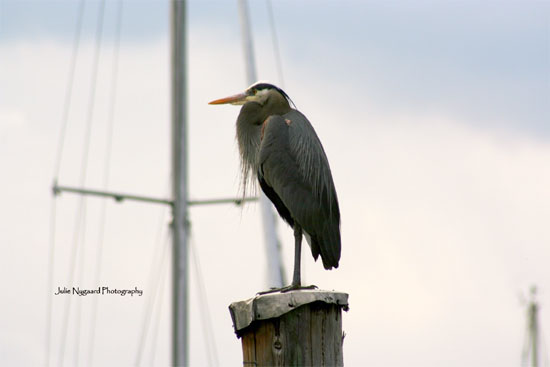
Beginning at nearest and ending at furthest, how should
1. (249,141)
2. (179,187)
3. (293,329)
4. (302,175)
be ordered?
(293,329)
(302,175)
(249,141)
(179,187)

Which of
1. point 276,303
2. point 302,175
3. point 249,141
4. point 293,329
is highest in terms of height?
point 249,141

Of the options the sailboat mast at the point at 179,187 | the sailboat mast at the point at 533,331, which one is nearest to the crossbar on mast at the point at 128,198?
the sailboat mast at the point at 179,187

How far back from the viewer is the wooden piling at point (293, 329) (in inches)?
225

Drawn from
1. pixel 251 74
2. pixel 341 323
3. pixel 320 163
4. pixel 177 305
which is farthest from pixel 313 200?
pixel 251 74

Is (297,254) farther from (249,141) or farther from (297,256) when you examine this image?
(249,141)

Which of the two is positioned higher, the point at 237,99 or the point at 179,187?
the point at 179,187

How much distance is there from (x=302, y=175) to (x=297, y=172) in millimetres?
56

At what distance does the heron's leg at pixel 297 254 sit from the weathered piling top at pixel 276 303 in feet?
5.92

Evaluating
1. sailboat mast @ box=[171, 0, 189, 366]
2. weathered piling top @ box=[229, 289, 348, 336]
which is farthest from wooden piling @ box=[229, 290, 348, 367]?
sailboat mast @ box=[171, 0, 189, 366]

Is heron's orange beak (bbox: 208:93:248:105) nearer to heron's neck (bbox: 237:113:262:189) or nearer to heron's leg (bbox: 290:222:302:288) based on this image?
heron's neck (bbox: 237:113:262:189)

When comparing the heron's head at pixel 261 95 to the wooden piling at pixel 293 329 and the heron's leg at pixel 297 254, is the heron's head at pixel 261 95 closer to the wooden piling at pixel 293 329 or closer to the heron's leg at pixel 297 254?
the heron's leg at pixel 297 254

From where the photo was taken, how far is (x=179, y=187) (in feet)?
49.4

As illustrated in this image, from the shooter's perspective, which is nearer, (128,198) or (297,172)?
(297,172)

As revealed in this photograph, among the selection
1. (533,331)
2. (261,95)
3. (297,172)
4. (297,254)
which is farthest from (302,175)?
(533,331)
